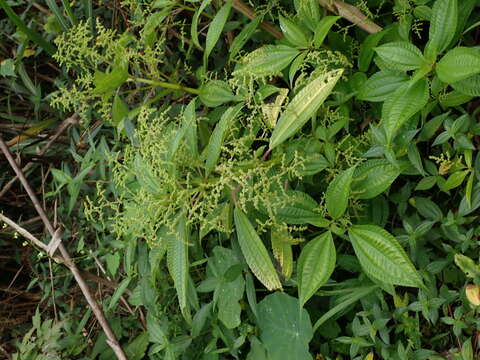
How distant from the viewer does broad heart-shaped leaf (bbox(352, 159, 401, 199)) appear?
1.20 metres

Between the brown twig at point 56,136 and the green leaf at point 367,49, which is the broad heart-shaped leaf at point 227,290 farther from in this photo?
the brown twig at point 56,136

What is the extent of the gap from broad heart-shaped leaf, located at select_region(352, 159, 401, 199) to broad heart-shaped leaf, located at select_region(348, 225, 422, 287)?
0.11m

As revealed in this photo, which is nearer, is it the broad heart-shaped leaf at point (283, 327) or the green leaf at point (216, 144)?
the green leaf at point (216, 144)

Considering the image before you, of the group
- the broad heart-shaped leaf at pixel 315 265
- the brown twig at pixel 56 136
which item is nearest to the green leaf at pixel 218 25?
the broad heart-shaped leaf at pixel 315 265

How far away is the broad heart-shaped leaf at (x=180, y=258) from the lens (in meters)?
1.20

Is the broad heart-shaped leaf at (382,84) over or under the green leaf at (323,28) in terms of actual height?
under

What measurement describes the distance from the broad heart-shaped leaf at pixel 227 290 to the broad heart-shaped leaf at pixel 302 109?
478 millimetres

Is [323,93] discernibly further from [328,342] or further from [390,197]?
[328,342]

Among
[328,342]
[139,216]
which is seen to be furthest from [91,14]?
[328,342]

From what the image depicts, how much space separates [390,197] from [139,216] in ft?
2.22

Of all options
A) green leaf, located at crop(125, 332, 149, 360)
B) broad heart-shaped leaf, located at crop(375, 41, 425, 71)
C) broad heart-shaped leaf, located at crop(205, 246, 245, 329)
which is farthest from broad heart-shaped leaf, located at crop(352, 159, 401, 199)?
green leaf, located at crop(125, 332, 149, 360)

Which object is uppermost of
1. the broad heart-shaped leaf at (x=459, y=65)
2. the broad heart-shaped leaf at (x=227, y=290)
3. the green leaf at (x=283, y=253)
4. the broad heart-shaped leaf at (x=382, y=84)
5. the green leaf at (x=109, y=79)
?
the green leaf at (x=109, y=79)

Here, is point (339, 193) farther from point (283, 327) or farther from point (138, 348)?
point (138, 348)

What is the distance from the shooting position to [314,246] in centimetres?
117
